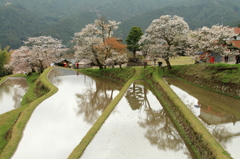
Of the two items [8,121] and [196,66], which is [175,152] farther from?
[196,66]

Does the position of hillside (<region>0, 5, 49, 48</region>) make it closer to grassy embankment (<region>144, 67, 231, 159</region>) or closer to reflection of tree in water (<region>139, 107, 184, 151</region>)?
grassy embankment (<region>144, 67, 231, 159</region>)

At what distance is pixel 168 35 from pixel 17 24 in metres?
172

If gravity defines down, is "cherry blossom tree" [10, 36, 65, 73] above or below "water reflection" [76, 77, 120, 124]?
above

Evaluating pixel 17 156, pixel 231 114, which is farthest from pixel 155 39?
pixel 17 156

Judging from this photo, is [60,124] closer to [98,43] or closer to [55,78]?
[55,78]

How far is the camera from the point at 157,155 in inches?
351

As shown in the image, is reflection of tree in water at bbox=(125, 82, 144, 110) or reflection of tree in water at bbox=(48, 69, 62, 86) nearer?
reflection of tree in water at bbox=(125, 82, 144, 110)

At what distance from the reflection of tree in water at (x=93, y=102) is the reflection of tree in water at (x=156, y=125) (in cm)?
263

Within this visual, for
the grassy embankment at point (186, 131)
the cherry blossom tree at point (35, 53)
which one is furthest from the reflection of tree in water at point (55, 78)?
the grassy embankment at point (186, 131)

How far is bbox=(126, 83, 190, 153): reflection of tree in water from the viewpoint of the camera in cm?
1002

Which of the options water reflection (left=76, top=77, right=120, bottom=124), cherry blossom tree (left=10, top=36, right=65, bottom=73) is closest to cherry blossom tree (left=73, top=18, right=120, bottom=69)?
cherry blossom tree (left=10, top=36, right=65, bottom=73)

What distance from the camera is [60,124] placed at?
42.6 feet

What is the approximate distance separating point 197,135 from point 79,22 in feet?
528

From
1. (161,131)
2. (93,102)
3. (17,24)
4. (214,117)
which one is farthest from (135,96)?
(17,24)
